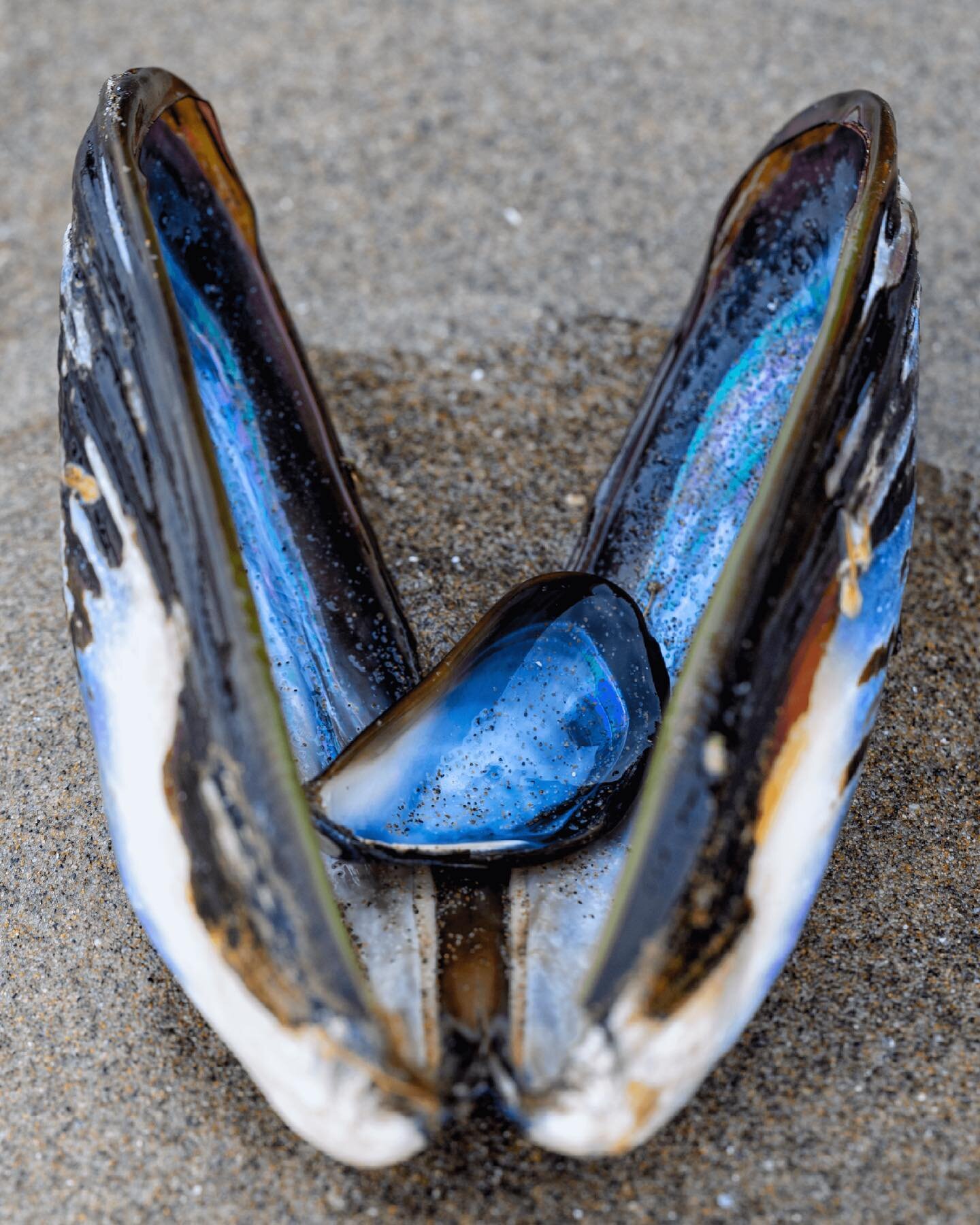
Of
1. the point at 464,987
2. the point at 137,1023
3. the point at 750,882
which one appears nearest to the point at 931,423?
the point at 750,882

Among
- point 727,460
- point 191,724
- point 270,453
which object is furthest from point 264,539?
point 727,460

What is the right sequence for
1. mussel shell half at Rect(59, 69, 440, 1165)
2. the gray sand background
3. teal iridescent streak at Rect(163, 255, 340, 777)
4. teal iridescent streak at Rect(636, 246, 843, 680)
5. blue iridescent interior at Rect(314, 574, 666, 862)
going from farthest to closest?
teal iridescent streak at Rect(636, 246, 843, 680), teal iridescent streak at Rect(163, 255, 340, 777), blue iridescent interior at Rect(314, 574, 666, 862), the gray sand background, mussel shell half at Rect(59, 69, 440, 1165)

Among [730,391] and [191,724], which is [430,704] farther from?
[730,391]

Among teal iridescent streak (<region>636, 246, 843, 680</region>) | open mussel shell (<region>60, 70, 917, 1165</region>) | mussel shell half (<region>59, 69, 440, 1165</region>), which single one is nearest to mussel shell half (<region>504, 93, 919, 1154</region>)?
open mussel shell (<region>60, 70, 917, 1165</region>)

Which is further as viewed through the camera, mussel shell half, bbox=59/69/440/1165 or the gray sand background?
the gray sand background

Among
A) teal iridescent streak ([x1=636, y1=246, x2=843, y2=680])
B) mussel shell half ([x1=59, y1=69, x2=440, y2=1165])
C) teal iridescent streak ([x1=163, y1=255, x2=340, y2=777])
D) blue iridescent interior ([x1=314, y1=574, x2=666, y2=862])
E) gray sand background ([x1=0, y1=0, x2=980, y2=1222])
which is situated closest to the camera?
mussel shell half ([x1=59, y1=69, x2=440, y2=1165])

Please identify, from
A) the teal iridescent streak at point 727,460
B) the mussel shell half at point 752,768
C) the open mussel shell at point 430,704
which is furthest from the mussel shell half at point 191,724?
the teal iridescent streak at point 727,460

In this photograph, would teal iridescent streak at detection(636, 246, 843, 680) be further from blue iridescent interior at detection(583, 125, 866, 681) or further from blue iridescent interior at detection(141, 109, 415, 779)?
blue iridescent interior at detection(141, 109, 415, 779)

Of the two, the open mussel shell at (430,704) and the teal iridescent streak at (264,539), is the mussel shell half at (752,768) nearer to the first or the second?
the open mussel shell at (430,704)
